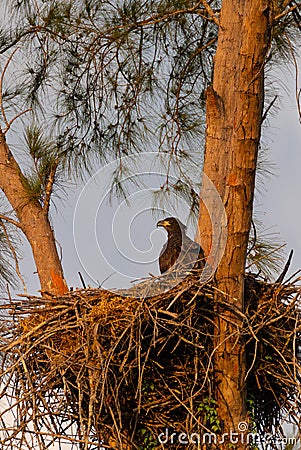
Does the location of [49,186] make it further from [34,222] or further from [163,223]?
[163,223]

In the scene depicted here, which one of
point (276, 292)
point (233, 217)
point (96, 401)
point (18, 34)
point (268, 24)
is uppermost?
point (18, 34)

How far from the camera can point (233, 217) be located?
400 cm

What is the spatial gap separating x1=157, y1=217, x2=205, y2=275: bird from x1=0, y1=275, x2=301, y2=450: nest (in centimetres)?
14

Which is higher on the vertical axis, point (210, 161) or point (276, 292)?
point (210, 161)

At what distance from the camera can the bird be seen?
4.11 meters

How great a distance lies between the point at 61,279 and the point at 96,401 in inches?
41.5

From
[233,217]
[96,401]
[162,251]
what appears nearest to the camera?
[96,401]

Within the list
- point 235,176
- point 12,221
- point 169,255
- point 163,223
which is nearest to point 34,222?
point 12,221

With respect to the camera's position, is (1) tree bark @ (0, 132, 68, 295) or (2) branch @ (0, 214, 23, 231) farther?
(2) branch @ (0, 214, 23, 231)

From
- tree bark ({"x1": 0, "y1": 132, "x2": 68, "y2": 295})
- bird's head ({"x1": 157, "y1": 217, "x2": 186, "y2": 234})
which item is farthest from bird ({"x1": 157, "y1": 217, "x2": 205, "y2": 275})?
tree bark ({"x1": 0, "y1": 132, "x2": 68, "y2": 295})

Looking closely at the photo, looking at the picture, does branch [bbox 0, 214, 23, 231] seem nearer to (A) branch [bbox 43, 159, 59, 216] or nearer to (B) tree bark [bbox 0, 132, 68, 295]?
(B) tree bark [bbox 0, 132, 68, 295]

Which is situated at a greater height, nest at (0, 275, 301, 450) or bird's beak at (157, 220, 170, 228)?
bird's beak at (157, 220, 170, 228)

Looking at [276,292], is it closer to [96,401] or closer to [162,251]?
[162,251]

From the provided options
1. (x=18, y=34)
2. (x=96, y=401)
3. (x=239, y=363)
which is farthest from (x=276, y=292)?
(x=18, y=34)
